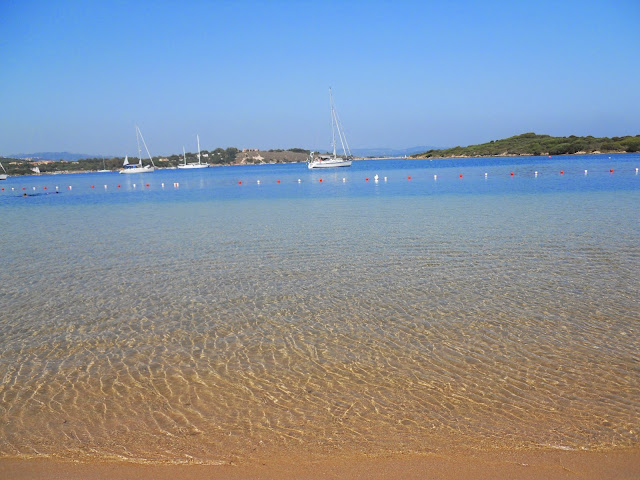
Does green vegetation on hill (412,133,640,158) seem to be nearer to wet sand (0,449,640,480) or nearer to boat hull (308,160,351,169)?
boat hull (308,160,351,169)

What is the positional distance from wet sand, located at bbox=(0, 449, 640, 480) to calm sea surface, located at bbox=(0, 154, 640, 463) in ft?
0.55

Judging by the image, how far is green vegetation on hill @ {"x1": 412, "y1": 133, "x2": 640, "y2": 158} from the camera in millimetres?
131625

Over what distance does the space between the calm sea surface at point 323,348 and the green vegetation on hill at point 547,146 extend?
13367cm

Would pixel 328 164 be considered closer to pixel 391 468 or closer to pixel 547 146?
pixel 547 146

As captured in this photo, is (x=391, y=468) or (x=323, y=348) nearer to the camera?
(x=391, y=468)

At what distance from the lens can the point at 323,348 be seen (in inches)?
292

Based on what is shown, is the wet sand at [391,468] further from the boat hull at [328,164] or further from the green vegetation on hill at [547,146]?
the green vegetation on hill at [547,146]

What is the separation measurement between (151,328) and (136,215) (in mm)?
21693

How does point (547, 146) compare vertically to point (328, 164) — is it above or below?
above

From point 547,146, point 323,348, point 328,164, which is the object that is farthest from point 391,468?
point 547,146

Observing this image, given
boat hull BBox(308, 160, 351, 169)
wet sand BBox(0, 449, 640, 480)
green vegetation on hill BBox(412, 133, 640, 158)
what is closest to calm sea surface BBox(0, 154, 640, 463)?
wet sand BBox(0, 449, 640, 480)

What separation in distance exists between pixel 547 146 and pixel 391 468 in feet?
534

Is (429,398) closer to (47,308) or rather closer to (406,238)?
(47,308)

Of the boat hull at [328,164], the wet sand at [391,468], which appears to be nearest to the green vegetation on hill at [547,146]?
the boat hull at [328,164]
